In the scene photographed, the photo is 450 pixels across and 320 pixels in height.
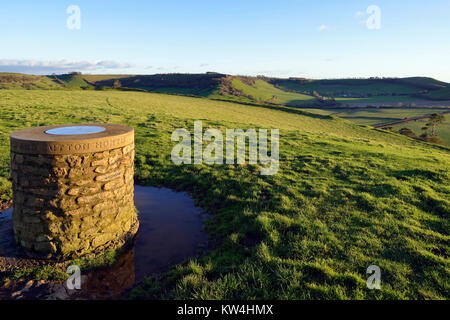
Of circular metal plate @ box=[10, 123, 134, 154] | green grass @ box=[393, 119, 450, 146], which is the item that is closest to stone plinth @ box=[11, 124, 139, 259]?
circular metal plate @ box=[10, 123, 134, 154]

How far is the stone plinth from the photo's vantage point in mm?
5754

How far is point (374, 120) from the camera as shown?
68.0 m

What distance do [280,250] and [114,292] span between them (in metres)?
3.96

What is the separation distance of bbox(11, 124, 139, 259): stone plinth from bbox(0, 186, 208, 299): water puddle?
0.72 m

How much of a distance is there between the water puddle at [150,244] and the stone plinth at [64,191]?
0.72 m

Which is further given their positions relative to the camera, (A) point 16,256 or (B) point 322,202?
(B) point 322,202

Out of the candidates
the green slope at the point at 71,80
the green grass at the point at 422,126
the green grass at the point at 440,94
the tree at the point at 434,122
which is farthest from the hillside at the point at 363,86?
the green slope at the point at 71,80

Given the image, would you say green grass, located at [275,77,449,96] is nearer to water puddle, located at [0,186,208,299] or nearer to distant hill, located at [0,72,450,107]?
distant hill, located at [0,72,450,107]

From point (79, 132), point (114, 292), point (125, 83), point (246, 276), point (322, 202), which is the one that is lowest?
point (114, 292)

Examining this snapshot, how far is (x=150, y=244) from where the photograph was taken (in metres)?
7.11

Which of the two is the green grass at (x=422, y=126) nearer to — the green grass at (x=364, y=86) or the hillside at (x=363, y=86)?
the hillside at (x=363, y=86)
